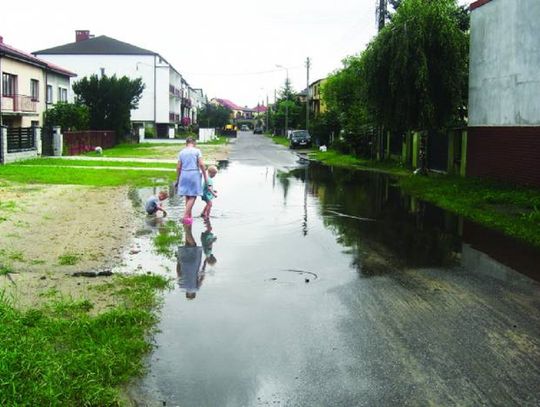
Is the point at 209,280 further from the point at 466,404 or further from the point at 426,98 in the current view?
the point at 426,98

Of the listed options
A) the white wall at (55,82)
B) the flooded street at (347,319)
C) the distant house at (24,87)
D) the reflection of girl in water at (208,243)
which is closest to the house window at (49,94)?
the distant house at (24,87)

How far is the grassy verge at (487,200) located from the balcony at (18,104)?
23597mm

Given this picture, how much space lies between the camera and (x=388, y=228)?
38.7 ft

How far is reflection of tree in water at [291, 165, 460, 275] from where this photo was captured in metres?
9.05

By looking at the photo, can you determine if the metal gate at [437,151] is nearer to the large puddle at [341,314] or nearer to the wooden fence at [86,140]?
the large puddle at [341,314]

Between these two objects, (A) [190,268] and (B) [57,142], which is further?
(B) [57,142]

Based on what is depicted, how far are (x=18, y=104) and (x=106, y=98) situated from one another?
461 inches

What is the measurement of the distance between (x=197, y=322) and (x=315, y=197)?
1138 centimetres

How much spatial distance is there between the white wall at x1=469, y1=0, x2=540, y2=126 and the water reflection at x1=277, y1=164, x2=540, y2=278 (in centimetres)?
376

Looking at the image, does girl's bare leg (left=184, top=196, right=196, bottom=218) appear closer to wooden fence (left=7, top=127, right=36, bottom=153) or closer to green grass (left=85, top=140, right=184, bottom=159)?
wooden fence (left=7, top=127, right=36, bottom=153)

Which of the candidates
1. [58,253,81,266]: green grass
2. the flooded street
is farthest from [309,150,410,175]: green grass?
[58,253,81,266]: green grass

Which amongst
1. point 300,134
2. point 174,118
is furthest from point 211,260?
point 174,118

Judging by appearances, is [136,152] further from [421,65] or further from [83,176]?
[421,65]

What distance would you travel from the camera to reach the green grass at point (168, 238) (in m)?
9.50
